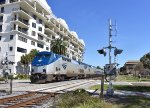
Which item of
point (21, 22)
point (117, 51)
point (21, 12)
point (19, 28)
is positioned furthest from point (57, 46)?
point (117, 51)

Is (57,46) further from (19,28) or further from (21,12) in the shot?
(21,12)

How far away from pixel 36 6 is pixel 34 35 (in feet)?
31.2

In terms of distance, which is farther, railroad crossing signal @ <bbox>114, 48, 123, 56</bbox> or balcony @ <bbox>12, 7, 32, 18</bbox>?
balcony @ <bbox>12, 7, 32, 18</bbox>

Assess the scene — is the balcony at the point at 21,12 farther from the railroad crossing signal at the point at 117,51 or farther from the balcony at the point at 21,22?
the railroad crossing signal at the point at 117,51

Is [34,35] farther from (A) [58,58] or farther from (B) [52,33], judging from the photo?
(A) [58,58]

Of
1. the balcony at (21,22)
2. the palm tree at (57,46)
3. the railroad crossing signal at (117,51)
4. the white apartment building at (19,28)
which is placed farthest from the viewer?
the palm tree at (57,46)

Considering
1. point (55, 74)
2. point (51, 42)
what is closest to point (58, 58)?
point (55, 74)

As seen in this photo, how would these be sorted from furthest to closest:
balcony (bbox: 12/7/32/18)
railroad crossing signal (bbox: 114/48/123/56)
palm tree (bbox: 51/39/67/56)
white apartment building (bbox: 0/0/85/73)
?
palm tree (bbox: 51/39/67/56), balcony (bbox: 12/7/32/18), white apartment building (bbox: 0/0/85/73), railroad crossing signal (bbox: 114/48/123/56)

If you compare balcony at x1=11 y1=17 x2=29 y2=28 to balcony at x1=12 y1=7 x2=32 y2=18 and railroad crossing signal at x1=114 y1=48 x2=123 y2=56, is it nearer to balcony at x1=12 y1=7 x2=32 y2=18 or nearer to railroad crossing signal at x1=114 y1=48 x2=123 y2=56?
balcony at x1=12 y1=7 x2=32 y2=18

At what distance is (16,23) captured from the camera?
224 feet

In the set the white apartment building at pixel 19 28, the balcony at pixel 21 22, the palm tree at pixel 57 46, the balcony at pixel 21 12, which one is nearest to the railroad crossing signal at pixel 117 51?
the white apartment building at pixel 19 28

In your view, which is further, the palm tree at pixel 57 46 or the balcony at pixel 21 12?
the palm tree at pixel 57 46

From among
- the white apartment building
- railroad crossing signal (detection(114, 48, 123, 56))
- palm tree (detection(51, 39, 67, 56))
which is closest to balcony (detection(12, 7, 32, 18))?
the white apartment building

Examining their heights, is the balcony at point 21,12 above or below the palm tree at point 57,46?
above
